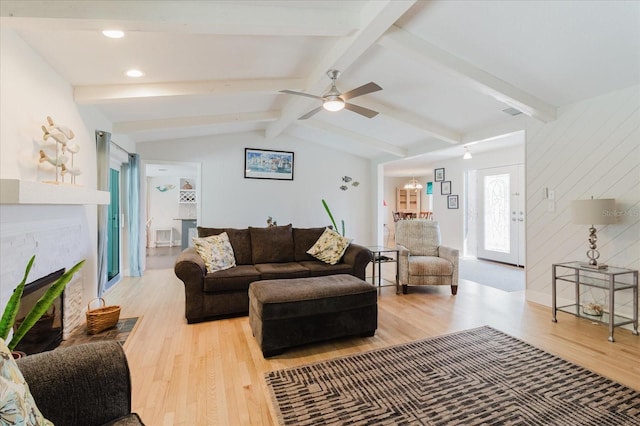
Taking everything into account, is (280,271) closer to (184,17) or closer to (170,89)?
(170,89)

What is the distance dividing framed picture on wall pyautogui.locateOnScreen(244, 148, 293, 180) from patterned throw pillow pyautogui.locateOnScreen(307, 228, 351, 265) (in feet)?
8.15

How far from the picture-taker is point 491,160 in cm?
630

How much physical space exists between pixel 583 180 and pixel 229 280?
3878 mm

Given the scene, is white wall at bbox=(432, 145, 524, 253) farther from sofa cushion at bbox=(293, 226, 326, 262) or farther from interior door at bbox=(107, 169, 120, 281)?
interior door at bbox=(107, 169, 120, 281)

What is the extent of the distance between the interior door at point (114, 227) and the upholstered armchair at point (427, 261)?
4255 millimetres

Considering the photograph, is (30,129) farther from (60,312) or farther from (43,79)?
(60,312)

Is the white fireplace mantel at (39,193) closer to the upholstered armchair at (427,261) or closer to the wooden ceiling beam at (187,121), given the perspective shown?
the wooden ceiling beam at (187,121)

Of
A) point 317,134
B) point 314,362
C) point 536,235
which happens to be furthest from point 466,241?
point 314,362

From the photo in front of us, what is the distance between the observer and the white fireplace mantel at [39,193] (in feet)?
5.44

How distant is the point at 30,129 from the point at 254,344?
7.63 ft

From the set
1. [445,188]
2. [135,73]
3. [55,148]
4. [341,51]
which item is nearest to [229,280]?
[55,148]

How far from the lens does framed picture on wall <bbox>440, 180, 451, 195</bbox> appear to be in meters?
7.18

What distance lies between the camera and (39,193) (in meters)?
1.89

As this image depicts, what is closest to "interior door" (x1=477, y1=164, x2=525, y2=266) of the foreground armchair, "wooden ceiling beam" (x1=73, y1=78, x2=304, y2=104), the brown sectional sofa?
the brown sectional sofa
